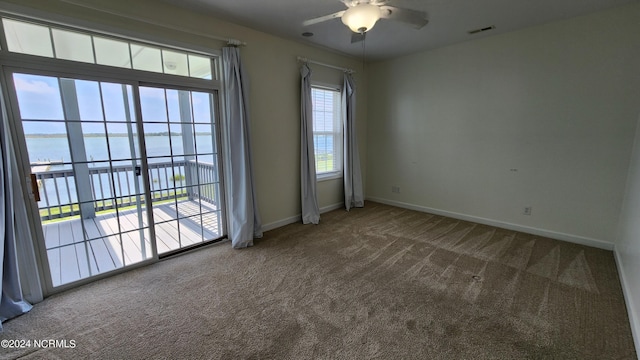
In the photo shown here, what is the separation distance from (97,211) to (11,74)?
1276mm

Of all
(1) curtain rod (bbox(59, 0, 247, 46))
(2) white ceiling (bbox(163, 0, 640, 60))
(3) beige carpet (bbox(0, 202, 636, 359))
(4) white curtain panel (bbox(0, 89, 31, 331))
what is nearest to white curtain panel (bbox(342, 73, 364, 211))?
(2) white ceiling (bbox(163, 0, 640, 60))

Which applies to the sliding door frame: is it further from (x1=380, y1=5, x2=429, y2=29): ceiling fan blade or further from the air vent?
the air vent

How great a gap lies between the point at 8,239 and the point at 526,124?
551cm

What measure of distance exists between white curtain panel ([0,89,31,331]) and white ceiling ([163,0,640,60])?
76.4 inches

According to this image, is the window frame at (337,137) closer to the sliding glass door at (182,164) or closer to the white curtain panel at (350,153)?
the white curtain panel at (350,153)

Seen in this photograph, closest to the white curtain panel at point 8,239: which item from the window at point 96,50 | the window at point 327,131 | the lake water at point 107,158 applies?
the lake water at point 107,158

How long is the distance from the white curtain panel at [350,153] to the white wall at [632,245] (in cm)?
330

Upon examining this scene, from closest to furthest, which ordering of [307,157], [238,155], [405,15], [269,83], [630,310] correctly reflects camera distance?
[630,310], [405,15], [238,155], [269,83], [307,157]

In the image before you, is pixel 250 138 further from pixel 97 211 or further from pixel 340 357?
pixel 340 357

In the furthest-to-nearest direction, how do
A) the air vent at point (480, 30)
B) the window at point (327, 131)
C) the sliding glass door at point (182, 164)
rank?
the window at point (327, 131) < the air vent at point (480, 30) < the sliding glass door at point (182, 164)

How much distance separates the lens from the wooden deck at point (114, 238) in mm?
2496

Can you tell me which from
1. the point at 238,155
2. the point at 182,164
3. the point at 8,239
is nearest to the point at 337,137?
the point at 238,155

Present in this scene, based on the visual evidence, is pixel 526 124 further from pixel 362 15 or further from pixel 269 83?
pixel 269 83

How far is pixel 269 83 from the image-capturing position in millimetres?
3686
